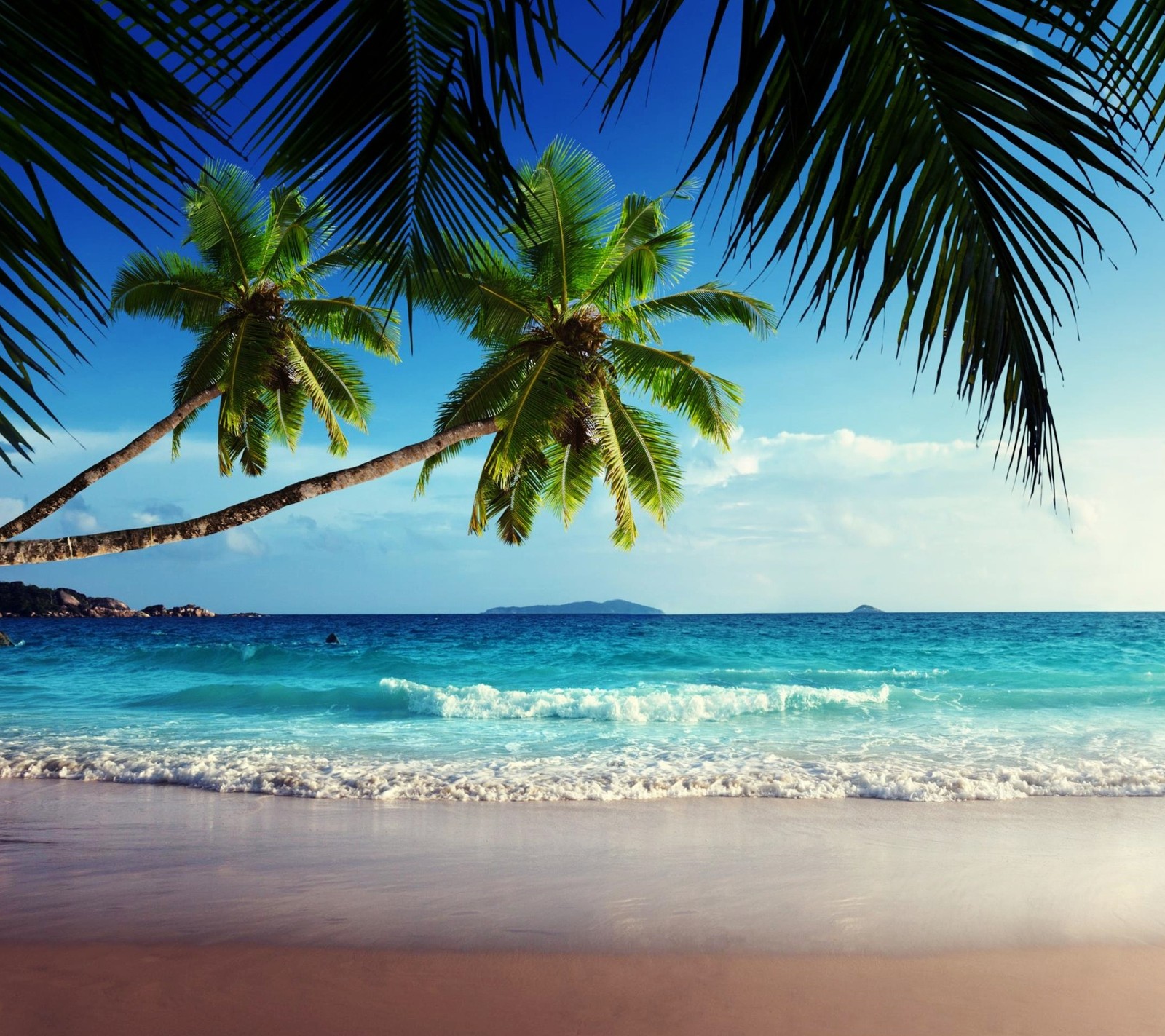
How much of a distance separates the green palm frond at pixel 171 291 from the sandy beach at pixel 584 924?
24.4ft

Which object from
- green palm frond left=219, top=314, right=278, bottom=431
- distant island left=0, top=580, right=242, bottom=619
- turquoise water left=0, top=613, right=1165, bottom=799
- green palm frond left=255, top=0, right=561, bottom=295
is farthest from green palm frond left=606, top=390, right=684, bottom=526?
distant island left=0, top=580, right=242, bottom=619

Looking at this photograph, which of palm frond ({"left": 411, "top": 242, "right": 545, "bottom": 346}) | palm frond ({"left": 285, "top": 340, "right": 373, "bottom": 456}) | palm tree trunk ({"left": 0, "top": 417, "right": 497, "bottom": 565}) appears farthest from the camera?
palm frond ({"left": 285, "top": 340, "right": 373, "bottom": 456})

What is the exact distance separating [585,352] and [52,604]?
2741 inches

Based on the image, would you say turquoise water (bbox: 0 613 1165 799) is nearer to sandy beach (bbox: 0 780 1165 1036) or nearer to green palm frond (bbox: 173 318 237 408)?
sandy beach (bbox: 0 780 1165 1036)

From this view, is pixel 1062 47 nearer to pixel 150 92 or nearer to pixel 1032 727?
pixel 150 92

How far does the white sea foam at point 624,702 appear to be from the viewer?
1468 centimetres

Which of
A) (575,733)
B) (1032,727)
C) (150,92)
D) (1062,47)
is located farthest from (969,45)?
(1032,727)

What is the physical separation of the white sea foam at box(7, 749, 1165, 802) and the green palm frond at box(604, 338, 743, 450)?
4.60 meters

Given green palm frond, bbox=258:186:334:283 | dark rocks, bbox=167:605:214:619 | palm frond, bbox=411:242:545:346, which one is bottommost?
dark rocks, bbox=167:605:214:619

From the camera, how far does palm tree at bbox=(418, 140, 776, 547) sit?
1016 centimetres

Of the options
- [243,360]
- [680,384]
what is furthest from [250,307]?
[680,384]

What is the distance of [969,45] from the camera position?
1.33 metres

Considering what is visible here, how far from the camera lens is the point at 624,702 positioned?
15.4m

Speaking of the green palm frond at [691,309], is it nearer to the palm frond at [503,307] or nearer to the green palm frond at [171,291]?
the palm frond at [503,307]
